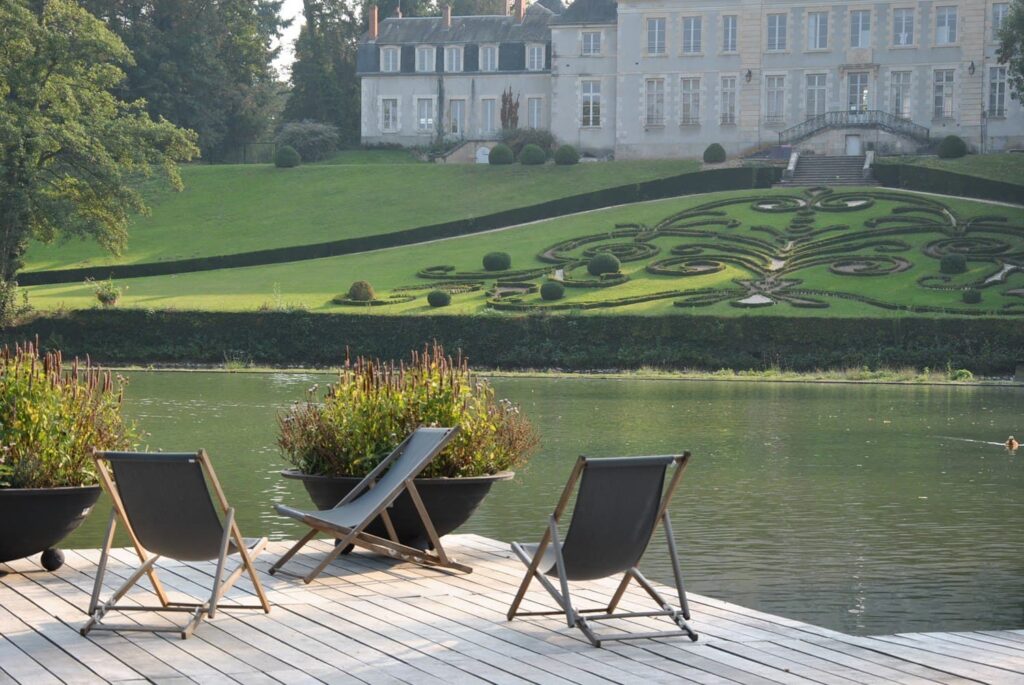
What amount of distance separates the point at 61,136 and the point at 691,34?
3090 centimetres

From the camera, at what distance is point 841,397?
83.6 feet

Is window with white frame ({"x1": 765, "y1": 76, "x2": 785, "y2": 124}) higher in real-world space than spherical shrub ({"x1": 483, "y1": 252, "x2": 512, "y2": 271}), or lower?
higher

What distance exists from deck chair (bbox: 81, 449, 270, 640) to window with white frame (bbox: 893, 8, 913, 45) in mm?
55400

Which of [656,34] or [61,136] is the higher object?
[656,34]

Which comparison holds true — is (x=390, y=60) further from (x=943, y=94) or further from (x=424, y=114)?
(x=943, y=94)

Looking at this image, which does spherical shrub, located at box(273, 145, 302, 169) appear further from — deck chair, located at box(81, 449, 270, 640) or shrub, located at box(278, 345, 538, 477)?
deck chair, located at box(81, 449, 270, 640)

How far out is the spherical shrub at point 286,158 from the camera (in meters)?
59.9

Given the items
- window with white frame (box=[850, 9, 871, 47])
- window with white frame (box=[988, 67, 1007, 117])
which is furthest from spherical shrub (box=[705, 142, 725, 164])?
window with white frame (box=[988, 67, 1007, 117])

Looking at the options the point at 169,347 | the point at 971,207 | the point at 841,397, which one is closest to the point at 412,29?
the point at 971,207

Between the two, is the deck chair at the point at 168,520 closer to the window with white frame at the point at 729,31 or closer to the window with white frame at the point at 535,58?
the window with white frame at the point at 729,31

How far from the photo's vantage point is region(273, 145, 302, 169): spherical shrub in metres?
59.9

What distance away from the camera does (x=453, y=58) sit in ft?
220

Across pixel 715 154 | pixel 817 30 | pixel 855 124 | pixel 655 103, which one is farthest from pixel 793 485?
pixel 655 103

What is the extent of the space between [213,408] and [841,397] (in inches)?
424
